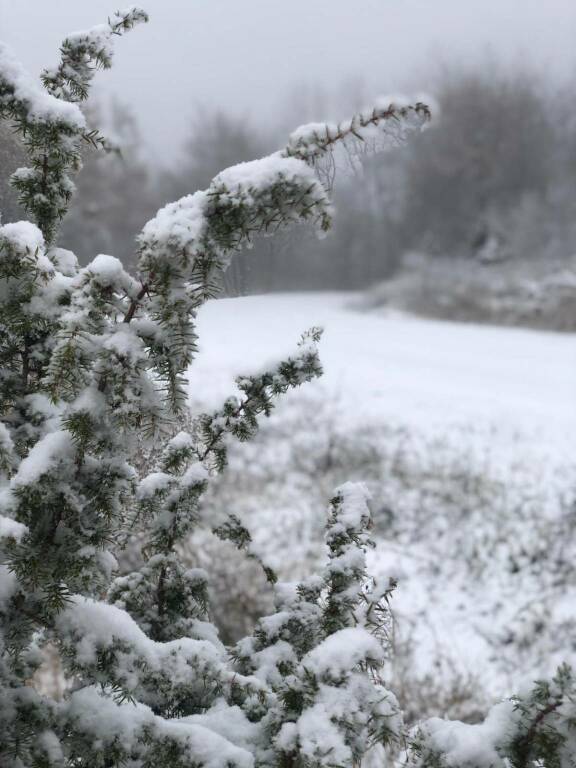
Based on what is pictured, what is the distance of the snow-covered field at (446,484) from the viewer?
16.1 feet

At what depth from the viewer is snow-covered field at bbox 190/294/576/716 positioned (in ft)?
16.1

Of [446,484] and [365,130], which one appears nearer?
[365,130]

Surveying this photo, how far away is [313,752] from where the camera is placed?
3.38 ft

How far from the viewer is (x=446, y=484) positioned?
6.93 meters

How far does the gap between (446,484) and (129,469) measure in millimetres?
6076

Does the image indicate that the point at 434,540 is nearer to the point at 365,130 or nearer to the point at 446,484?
the point at 446,484

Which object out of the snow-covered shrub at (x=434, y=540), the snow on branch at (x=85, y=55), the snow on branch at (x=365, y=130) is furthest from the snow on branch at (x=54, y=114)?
the snow-covered shrub at (x=434, y=540)

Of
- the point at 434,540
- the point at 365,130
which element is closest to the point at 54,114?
the point at 365,130

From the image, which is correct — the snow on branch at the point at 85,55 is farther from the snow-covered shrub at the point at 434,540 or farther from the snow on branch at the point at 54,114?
the snow-covered shrub at the point at 434,540

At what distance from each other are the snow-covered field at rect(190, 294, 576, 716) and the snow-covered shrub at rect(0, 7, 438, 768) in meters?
0.52

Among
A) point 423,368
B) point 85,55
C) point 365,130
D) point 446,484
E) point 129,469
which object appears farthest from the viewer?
point 423,368

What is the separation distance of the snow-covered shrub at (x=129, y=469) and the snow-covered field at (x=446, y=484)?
0.52 m

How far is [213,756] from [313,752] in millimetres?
264

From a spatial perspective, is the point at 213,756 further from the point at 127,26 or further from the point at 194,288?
the point at 127,26
